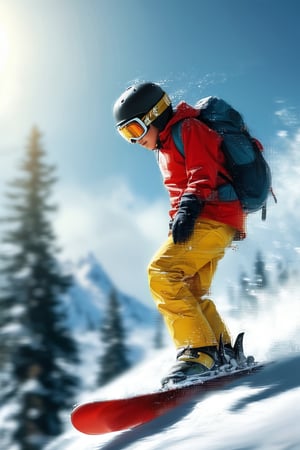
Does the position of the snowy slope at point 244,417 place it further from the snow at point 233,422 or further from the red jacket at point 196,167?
the red jacket at point 196,167

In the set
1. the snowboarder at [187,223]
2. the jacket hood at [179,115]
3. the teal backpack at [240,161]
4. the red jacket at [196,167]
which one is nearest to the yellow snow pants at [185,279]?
the snowboarder at [187,223]

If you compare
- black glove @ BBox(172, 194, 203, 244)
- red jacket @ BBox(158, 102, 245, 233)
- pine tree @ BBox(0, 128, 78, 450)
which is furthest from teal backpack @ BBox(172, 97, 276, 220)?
pine tree @ BBox(0, 128, 78, 450)

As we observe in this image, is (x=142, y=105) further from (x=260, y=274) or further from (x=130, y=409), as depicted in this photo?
(x=130, y=409)

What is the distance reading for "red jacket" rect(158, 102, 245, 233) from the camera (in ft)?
12.8

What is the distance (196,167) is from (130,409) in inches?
64.1

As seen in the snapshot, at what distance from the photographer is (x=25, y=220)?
52.2 feet

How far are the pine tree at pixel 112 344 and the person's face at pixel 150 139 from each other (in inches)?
402

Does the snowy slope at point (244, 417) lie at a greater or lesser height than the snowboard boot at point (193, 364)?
lesser

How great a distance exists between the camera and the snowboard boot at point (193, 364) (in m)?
3.74

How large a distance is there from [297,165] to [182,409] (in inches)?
100

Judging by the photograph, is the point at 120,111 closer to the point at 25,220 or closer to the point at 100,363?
the point at 100,363

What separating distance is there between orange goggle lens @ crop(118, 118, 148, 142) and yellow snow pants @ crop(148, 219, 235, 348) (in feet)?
2.68

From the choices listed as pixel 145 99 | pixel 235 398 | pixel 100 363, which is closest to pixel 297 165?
pixel 145 99

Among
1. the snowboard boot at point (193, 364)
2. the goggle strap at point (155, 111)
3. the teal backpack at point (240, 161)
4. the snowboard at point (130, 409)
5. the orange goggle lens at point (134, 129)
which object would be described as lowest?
the snowboard at point (130, 409)
